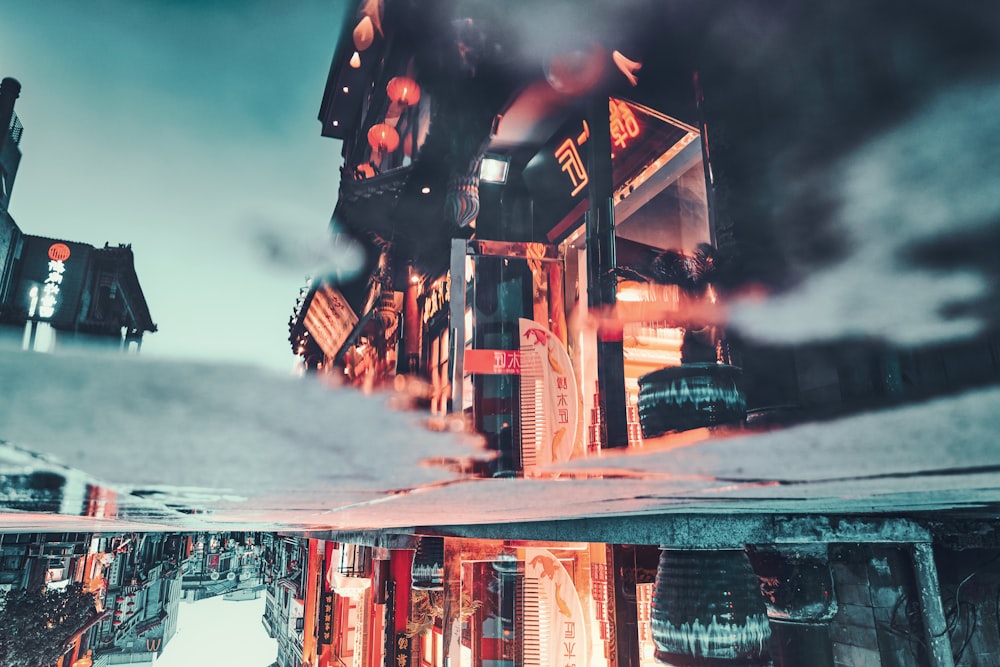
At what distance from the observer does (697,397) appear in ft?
13.4

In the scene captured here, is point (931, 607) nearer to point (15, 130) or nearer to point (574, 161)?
point (574, 161)

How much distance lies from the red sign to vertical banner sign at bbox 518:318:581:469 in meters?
0.35

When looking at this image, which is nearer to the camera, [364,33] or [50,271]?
[364,33]

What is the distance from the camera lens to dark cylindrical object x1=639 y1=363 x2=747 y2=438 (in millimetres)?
4062

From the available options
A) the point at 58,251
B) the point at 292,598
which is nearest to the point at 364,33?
the point at 58,251

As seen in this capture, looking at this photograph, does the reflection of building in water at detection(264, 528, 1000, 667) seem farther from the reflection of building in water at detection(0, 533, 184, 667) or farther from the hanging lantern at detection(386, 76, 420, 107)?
the reflection of building in water at detection(0, 533, 184, 667)

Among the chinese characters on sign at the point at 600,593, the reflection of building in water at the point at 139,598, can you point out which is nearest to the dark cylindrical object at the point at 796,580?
the chinese characters on sign at the point at 600,593

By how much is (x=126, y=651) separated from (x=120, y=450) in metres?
53.3

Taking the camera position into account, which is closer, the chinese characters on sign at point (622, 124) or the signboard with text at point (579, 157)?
the signboard with text at point (579, 157)

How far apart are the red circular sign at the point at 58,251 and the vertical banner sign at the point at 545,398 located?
34.1m

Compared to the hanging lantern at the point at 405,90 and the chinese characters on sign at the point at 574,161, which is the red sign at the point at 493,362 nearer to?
the chinese characters on sign at the point at 574,161

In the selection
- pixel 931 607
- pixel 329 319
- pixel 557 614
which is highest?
pixel 329 319

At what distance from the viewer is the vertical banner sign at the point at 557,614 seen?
893 cm

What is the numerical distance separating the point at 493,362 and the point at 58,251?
111 ft
